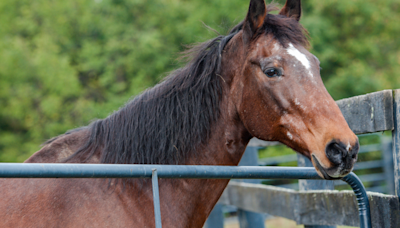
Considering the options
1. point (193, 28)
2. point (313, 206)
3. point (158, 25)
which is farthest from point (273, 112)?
point (158, 25)

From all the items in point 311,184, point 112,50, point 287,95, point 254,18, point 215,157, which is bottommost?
point 215,157

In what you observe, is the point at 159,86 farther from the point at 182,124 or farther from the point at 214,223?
the point at 214,223

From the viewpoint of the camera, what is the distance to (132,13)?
36.0ft

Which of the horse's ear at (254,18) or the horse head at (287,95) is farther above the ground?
the horse's ear at (254,18)

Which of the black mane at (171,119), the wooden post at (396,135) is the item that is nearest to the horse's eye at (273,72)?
the black mane at (171,119)

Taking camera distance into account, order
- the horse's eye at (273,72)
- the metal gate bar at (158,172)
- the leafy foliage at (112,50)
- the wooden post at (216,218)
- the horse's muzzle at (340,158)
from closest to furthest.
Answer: the metal gate bar at (158,172) < the horse's muzzle at (340,158) < the horse's eye at (273,72) < the wooden post at (216,218) < the leafy foliage at (112,50)

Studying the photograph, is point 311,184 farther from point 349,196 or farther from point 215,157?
point 215,157

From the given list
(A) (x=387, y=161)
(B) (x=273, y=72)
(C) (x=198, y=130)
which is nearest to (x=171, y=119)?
(C) (x=198, y=130)

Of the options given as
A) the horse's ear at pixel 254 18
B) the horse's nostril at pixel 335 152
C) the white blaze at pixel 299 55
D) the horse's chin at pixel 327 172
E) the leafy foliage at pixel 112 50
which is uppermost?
the leafy foliage at pixel 112 50

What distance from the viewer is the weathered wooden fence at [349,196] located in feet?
6.30

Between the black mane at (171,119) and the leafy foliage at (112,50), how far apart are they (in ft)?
22.9

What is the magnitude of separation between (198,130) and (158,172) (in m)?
0.71

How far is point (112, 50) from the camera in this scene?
10.2m

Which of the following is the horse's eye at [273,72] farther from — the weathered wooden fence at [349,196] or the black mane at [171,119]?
the weathered wooden fence at [349,196]
